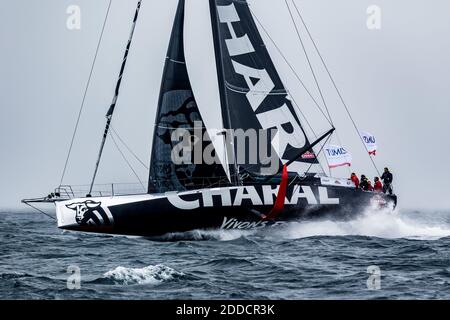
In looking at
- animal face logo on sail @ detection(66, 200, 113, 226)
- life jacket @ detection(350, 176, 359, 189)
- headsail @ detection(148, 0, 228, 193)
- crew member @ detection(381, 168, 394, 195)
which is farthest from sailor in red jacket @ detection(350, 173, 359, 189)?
animal face logo on sail @ detection(66, 200, 113, 226)

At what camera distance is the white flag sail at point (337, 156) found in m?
25.3

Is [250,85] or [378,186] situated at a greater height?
[250,85]

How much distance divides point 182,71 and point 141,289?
13.4m

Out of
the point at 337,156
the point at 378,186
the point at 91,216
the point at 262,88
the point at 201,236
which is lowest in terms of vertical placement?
the point at 201,236

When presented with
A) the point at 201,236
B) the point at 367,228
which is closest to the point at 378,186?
the point at 367,228

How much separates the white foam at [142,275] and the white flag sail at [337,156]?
11662 mm

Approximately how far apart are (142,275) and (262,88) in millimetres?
12814

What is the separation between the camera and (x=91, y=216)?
74.1 ft

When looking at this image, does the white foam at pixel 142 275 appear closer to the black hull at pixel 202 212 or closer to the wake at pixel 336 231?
the black hull at pixel 202 212

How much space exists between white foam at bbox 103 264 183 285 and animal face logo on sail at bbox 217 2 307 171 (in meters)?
11.2

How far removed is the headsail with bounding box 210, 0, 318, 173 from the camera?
25.0 metres

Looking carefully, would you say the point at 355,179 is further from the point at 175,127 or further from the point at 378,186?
the point at 175,127

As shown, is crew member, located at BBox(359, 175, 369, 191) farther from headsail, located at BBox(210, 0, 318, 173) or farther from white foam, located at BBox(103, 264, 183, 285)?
white foam, located at BBox(103, 264, 183, 285)

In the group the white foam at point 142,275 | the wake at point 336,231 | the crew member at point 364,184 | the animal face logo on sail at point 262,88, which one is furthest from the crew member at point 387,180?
the white foam at point 142,275
